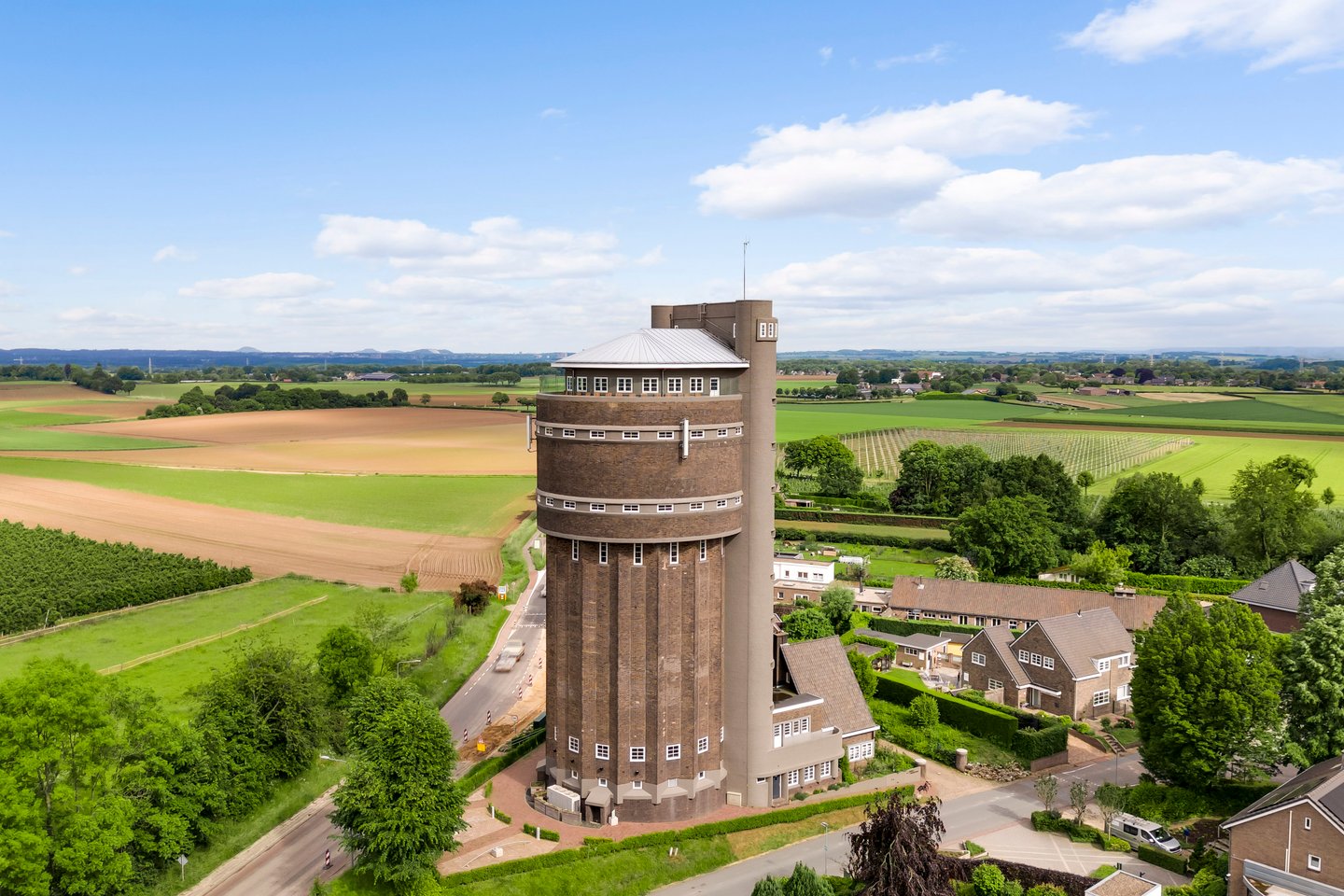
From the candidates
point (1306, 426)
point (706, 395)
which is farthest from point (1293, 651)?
point (1306, 426)

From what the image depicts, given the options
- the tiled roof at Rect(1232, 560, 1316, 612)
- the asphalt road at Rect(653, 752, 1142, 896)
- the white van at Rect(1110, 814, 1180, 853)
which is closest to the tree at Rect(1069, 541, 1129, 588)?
the tiled roof at Rect(1232, 560, 1316, 612)

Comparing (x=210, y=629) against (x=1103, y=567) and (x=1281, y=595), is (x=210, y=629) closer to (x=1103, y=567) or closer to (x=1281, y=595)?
(x=1103, y=567)

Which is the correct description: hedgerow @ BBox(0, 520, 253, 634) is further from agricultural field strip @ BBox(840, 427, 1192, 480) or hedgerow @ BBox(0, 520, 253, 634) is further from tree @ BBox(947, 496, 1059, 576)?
agricultural field strip @ BBox(840, 427, 1192, 480)

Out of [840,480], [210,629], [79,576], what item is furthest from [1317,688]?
[79,576]

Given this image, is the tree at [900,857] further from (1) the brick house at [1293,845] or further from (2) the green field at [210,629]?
(2) the green field at [210,629]

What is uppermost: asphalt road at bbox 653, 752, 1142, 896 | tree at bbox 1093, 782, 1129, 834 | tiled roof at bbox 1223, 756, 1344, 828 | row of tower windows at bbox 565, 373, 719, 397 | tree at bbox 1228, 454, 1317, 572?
row of tower windows at bbox 565, 373, 719, 397

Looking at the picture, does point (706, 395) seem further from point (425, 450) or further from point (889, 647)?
point (425, 450)

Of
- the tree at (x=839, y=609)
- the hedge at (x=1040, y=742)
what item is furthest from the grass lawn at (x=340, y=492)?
the hedge at (x=1040, y=742)
